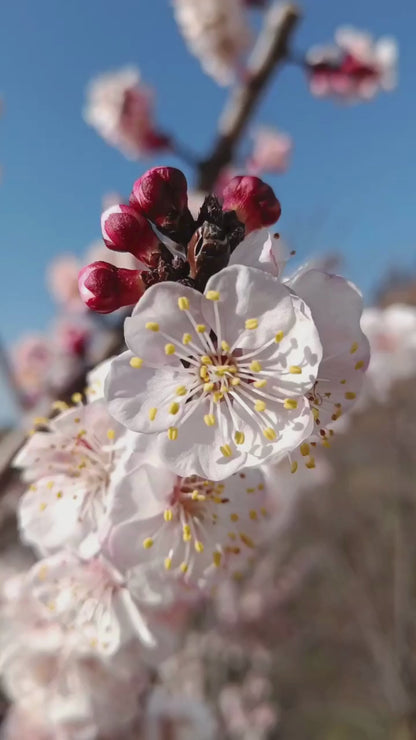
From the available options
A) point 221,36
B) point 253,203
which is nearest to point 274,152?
point 221,36

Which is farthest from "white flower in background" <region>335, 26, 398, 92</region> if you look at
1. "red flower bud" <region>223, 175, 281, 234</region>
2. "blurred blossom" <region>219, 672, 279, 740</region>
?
"blurred blossom" <region>219, 672, 279, 740</region>

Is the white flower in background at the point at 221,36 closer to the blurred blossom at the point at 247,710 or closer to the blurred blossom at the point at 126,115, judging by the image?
the blurred blossom at the point at 126,115

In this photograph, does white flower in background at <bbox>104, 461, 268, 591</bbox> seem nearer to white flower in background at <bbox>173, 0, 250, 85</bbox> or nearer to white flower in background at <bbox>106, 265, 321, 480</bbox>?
white flower in background at <bbox>106, 265, 321, 480</bbox>

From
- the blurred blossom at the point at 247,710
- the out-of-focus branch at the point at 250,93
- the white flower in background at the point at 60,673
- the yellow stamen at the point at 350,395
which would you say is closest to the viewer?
the yellow stamen at the point at 350,395

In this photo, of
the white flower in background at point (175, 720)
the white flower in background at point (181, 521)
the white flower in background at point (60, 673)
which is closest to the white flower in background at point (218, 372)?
the white flower in background at point (181, 521)

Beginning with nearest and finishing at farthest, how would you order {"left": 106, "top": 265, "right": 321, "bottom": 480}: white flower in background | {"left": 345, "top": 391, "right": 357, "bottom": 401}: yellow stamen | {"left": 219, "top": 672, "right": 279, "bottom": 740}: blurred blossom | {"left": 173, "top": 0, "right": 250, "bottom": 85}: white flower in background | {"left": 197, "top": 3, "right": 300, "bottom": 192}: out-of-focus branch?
{"left": 106, "top": 265, "right": 321, "bottom": 480}: white flower in background
{"left": 345, "top": 391, "right": 357, "bottom": 401}: yellow stamen
{"left": 197, "top": 3, "right": 300, "bottom": 192}: out-of-focus branch
{"left": 173, "top": 0, "right": 250, "bottom": 85}: white flower in background
{"left": 219, "top": 672, "right": 279, "bottom": 740}: blurred blossom
